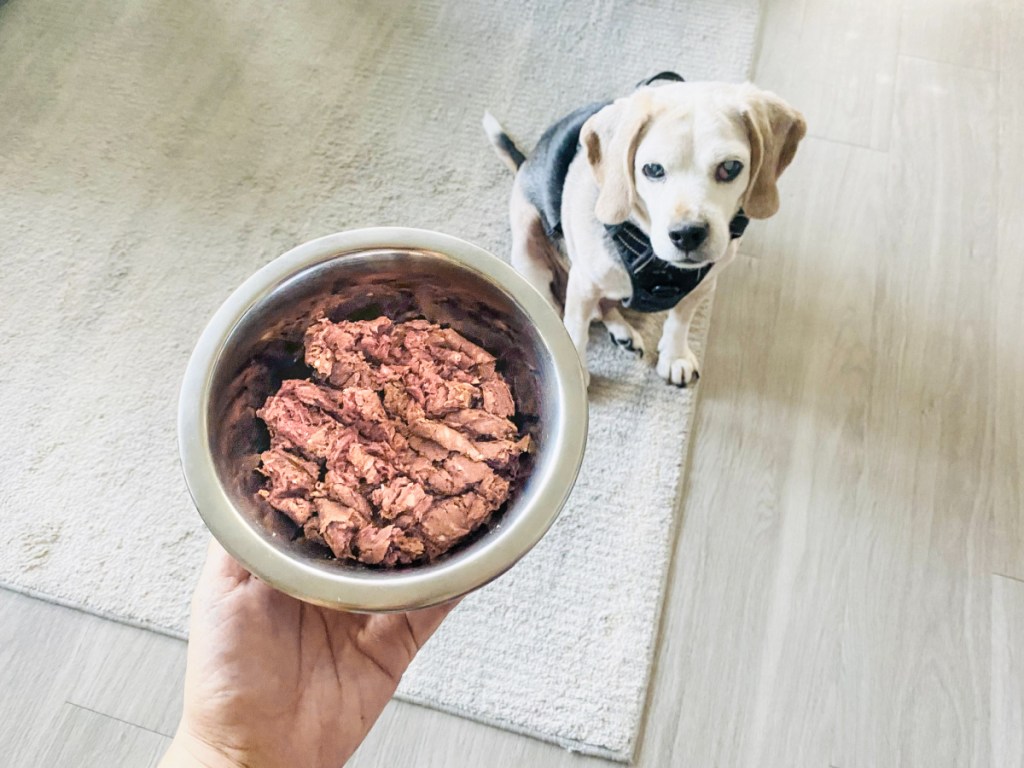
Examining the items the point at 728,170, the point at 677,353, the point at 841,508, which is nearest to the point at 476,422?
the point at 728,170

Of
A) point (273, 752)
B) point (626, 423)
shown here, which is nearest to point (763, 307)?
point (626, 423)

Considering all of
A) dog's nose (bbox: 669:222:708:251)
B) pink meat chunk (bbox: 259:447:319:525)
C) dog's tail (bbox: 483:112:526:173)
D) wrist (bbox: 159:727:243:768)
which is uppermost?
pink meat chunk (bbox: 259:447:319:525)

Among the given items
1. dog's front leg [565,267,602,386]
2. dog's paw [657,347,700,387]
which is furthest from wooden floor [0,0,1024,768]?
dog's front leg [565,267,602,386]

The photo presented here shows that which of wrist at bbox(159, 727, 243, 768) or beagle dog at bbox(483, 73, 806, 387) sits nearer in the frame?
wrist at bbox(159, 727, 243, 768)

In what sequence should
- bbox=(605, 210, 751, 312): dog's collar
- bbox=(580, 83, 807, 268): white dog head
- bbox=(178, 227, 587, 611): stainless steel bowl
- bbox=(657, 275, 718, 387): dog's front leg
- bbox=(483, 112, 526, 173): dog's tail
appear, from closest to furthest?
bbox=(178, 227, 587, 611): stainless steel bowl, bbox=(580, 83, 807, 268): white dog head, bbox=(605, 210, 751, 312): dog's collar, bbox=(657, 275, 718, 387): dog's front leg, bbox=(483, 112, 526, 173): dog's tail

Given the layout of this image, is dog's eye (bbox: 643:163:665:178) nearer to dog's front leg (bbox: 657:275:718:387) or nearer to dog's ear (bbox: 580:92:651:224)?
dog's ear (bbox: 580:92:651:224)

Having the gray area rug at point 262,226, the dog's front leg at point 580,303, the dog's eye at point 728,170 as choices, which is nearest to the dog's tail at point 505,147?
the gray area rug at point 262,226

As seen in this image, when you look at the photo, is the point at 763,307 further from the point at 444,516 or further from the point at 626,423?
the point at 444,516

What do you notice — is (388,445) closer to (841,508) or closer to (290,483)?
(290,483)
